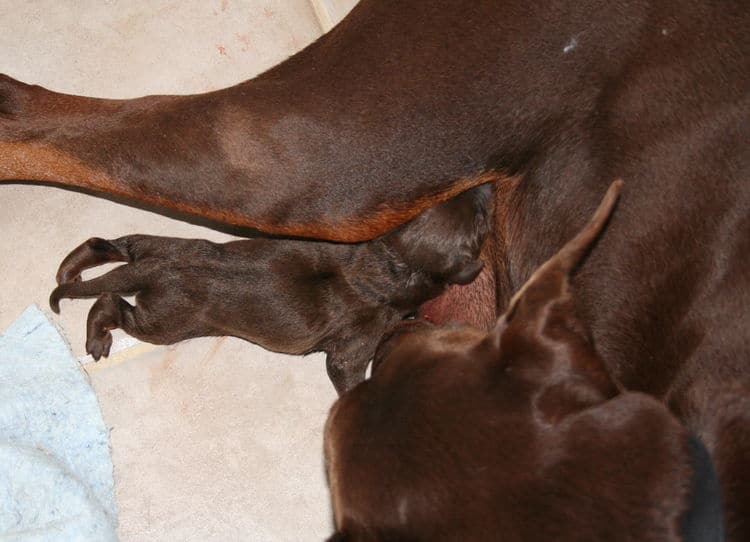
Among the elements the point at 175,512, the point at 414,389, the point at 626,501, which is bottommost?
the point at 175,512

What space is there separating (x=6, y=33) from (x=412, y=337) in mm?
1997

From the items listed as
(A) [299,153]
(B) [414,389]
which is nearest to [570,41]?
(A) [299,153]

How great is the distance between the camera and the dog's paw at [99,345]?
3357 millimetres

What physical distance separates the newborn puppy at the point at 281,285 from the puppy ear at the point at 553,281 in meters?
1.01

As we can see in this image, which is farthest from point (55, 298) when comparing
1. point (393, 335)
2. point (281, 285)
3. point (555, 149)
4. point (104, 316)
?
point (555, 149)

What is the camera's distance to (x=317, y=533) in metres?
3.40

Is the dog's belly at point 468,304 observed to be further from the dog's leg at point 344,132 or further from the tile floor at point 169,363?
the dog's leg at point 344,132

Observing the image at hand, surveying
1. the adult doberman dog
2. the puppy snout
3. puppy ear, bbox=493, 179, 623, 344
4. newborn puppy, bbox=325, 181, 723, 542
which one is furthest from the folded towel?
puppy ear, bbox=493, 179, 623, 344

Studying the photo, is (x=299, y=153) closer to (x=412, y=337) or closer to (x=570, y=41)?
(x=412, y=337)

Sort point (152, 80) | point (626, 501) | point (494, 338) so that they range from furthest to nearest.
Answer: point (152, 80), point (494, 338), point (626, 501)

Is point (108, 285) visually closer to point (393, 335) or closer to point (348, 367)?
point (348, 367)

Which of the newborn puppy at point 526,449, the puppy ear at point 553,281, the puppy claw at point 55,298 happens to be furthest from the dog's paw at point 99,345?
the puppy ear at point 553,281

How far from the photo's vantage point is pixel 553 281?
204 cm

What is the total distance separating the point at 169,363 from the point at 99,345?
25 centimetres
